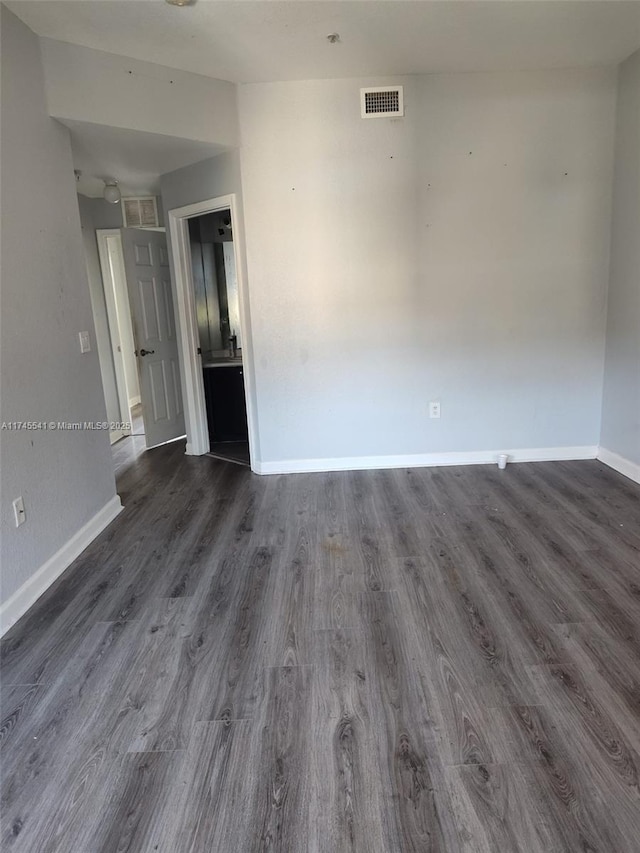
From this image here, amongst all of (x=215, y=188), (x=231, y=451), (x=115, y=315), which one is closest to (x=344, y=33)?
(x=215, y=188)

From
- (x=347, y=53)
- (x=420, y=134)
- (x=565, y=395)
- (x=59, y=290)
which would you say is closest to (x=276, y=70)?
(x=347, y=53)

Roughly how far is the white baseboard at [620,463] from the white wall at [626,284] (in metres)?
0.01

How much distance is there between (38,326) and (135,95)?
5.03 ft

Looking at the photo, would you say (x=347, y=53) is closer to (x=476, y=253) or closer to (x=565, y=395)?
(x=476, y=253)

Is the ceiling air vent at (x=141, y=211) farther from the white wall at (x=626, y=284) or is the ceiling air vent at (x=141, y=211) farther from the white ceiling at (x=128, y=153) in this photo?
the white wall at (x=626, y=284)

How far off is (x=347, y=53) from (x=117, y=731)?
3.52 metres

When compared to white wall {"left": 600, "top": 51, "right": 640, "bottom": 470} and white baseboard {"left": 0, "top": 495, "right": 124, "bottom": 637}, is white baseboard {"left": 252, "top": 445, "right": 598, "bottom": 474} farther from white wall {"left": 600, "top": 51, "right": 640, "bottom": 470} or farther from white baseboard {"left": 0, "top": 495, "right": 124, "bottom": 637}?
white baseboard {"left": 0, "top": 495, "right": 124, "bottom": 637}

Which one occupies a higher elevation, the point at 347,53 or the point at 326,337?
the point at 347,53

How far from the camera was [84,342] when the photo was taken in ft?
9.61

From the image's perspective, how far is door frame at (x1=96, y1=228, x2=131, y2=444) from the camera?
214 inches

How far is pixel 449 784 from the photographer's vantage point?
1351 millimetres

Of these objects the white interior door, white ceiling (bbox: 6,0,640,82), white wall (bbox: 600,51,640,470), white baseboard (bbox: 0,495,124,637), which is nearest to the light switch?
white baseboard (bbox: 0,495,124,637)

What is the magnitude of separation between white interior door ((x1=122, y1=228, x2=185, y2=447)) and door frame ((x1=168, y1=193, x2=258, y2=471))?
1.75 feet

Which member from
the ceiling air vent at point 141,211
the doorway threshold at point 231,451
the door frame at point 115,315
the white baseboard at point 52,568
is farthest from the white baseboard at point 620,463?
the door frame at point 115,315
